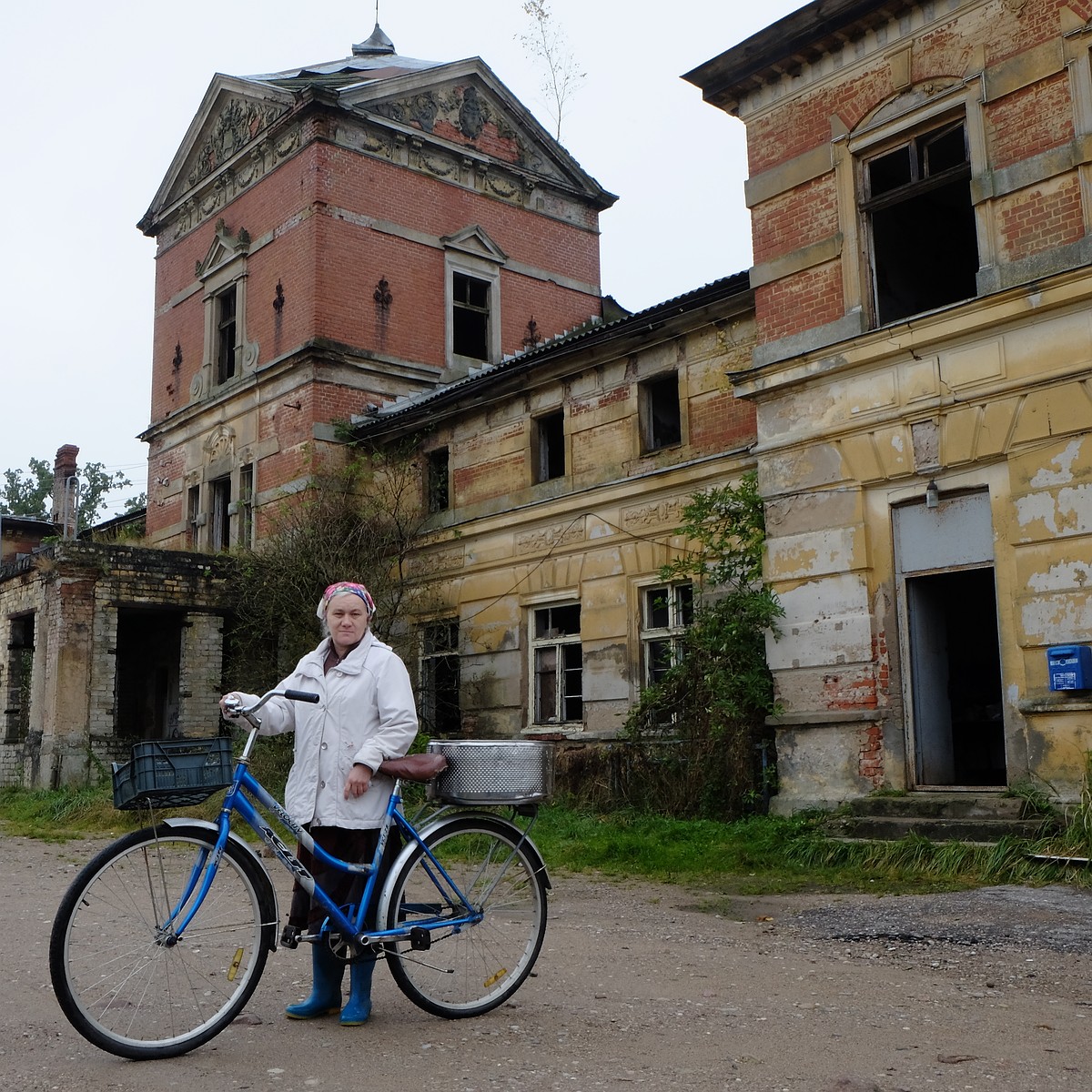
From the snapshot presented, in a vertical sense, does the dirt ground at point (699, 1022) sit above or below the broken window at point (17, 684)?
below

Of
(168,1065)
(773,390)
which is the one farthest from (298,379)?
Answer: (168,1065)

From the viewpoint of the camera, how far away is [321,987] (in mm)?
4945

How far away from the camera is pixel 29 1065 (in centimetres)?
432

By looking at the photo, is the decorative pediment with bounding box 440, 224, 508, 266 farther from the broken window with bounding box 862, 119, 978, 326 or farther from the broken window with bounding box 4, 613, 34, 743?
the broken window with bounding box 862, 119, 978, 326

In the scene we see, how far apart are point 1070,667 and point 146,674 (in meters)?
19.7

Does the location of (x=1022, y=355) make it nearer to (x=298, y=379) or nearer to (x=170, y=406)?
(x=298, y=379)

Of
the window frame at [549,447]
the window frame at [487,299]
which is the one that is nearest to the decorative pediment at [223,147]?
the window frame at [487,299]

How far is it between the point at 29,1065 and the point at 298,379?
18.2 metres

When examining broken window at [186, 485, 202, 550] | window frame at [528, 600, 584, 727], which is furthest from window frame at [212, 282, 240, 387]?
window frame at [528, 600, 584, 727]

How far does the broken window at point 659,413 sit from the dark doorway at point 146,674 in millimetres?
12318

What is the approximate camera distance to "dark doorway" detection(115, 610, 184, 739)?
24.2m

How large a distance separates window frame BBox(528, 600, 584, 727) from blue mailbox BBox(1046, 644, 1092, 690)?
736 centimetres

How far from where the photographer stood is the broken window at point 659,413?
1595 centimetres

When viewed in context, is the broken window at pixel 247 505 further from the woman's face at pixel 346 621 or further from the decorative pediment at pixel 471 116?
the woman's face at pixel 346 621
